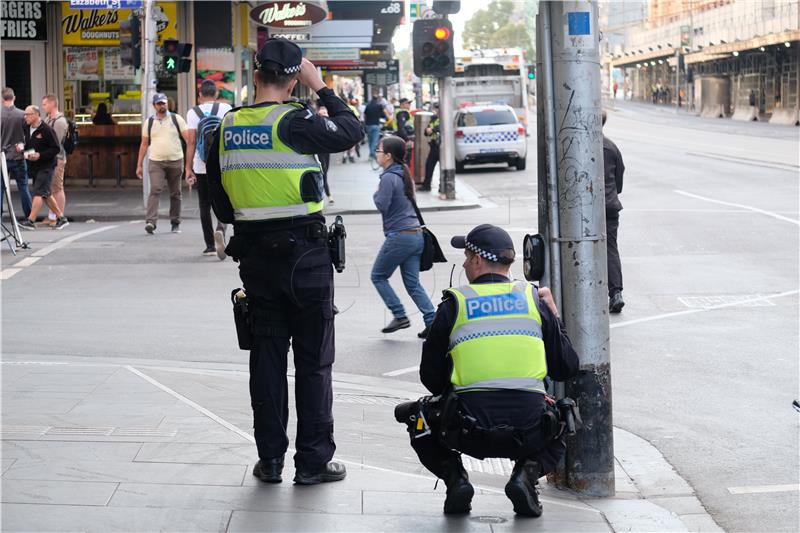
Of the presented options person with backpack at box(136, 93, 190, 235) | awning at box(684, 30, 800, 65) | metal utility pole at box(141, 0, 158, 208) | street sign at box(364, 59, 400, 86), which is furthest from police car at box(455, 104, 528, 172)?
awning at box(684, 30, 800, 65)

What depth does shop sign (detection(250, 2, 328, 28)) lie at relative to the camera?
82.1 ft

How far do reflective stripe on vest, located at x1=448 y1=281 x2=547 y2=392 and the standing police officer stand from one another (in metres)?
0.71

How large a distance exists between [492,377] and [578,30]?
1.76 m

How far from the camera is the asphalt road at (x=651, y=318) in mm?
7109

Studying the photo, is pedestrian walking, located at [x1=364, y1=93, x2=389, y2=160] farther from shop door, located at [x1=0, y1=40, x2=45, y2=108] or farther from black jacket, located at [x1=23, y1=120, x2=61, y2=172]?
black jacket, located at [x1=23, y1=120, x2=61, y2=172]

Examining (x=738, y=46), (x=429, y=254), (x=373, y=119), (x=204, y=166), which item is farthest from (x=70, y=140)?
(x=738, y=46)

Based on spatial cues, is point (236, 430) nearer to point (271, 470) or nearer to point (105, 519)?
point (271, 470)

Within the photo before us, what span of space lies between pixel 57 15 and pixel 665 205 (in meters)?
13.6

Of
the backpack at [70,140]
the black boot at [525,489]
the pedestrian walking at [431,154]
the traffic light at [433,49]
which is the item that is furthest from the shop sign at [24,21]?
the black boot at [525,489]

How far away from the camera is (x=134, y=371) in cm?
802

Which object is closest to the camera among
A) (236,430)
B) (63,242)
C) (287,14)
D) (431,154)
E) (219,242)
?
(236,430)

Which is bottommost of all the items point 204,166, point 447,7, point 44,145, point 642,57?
point 204,166

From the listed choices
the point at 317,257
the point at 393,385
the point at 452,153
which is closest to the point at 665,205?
the point at 452,153

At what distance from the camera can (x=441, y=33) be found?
857 inches
